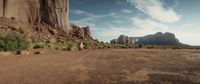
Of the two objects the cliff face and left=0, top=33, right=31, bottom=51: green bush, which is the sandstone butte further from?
left=0, top=33, right=31, bottom=51: green bush

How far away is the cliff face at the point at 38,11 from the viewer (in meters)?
51.8

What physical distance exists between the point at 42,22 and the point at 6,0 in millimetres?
10683

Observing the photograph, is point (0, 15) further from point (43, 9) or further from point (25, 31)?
point (43, 9)

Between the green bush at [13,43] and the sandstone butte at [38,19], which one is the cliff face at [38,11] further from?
the green bush at [13,43]

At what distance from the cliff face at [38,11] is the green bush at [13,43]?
81.8 feet

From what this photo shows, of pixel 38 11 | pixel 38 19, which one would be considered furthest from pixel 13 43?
pixel 38 11

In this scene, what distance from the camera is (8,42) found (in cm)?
Answer: 2552

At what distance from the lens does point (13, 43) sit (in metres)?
26.0

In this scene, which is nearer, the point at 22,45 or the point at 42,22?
the point at 22,45

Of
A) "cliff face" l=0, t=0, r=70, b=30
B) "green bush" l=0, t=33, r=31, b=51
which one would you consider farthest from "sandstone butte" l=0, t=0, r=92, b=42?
"green bush" l=0, t=33, r=31, b=51

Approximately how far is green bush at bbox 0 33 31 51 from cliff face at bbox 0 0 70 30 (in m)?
24.9

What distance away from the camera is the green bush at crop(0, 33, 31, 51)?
82.5ft

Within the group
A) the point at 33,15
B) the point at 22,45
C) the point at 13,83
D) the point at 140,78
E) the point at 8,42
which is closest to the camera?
the point at 13,83

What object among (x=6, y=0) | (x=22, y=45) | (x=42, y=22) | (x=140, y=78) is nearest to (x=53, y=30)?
(x=42, y=22)
